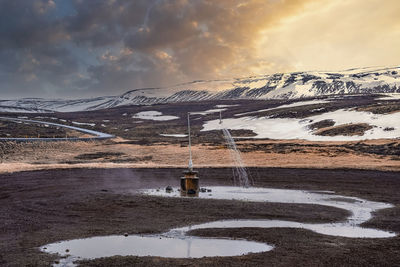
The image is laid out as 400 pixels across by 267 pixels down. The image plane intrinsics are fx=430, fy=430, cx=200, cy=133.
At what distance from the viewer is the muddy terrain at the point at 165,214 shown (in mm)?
13977

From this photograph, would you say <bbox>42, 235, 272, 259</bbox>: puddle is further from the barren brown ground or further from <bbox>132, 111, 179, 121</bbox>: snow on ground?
<bbox>132, 111, 179, 121</bbox>: snow on ground

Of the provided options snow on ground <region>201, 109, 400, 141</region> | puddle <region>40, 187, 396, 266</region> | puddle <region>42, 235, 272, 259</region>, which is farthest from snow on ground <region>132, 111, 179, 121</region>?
puddle <region>42, 235, 272, 259</region>

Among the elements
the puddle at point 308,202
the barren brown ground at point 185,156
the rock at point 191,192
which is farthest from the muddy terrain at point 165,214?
the barren brown ground at point 185,156

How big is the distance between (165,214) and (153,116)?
136606mm

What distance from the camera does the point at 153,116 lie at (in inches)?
6191

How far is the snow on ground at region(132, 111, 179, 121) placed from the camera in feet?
486

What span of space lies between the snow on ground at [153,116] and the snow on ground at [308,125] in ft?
121

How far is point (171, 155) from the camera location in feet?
188

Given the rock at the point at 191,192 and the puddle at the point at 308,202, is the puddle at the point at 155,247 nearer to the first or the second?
the puddle at the point at 308,202

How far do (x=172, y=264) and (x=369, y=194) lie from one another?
20145 millimetres

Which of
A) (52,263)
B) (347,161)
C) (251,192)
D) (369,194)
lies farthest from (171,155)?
(52,263)

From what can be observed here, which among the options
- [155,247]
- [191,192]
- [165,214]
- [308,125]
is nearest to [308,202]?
[191,192]

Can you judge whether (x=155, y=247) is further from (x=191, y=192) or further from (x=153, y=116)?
(x=153, y=116)

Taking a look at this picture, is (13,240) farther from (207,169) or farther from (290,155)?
(290,155)
